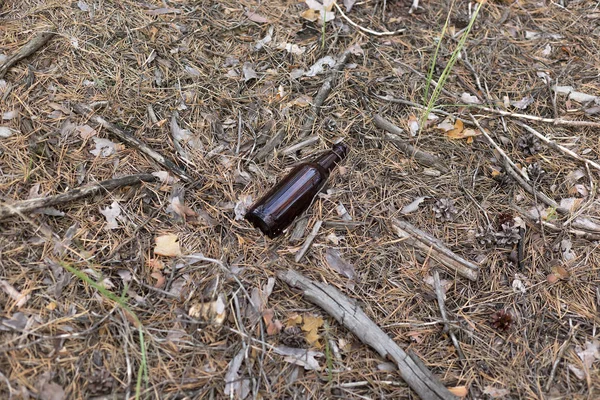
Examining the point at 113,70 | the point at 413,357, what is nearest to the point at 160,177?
the point at 113,70

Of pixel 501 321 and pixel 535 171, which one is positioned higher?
pixel 535 171

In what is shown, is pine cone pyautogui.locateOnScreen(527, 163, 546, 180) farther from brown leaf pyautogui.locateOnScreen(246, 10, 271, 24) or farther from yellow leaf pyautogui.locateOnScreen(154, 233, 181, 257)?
yellow leaf pyautogui.locateOnScreen(154, 233, 181, 257)

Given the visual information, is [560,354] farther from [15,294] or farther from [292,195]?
[15,294]

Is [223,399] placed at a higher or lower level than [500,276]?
lower

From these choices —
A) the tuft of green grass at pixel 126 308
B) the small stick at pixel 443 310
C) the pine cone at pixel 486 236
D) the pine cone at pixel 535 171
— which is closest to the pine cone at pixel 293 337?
the tuft of green grass at pixel 126 308

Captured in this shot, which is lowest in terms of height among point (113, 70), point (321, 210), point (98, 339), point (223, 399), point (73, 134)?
point (223, 399)

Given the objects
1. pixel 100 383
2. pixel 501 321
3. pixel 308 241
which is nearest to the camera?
pixel 100 383

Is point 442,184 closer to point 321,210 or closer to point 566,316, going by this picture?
point 321,210

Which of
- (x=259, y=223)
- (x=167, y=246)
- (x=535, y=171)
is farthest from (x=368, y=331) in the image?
(x=535, y=171)
